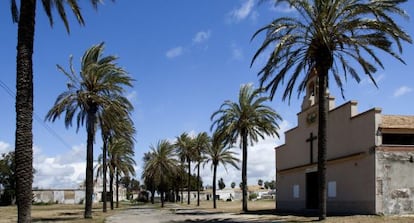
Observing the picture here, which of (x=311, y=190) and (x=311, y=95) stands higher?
(x=311, y=95)

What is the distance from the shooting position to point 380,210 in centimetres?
3128

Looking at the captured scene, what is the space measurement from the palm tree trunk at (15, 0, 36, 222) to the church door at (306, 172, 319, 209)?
1133 inches

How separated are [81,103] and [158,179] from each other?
149ft

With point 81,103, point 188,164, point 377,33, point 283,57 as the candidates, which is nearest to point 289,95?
point 283,57

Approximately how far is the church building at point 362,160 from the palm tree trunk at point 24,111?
20704mm

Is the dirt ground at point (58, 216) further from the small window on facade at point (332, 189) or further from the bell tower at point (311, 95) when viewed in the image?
the bell tower at point (311, 95)

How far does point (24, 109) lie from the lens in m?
18.9

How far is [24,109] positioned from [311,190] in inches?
1179

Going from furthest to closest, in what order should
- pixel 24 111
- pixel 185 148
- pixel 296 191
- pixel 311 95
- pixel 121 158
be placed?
1. pixel 185 148
2. pixel 121 158
3. pixel 296 191
4. pixel 311 95
5. pixel 24 111

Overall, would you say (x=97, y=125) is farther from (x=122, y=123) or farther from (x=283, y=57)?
(x=283, y=57)

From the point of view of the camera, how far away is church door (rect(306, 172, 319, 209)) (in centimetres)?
4334

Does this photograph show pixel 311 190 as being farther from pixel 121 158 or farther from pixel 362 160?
pixel 121 158

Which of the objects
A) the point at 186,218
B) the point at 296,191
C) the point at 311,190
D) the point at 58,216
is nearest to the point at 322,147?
the point at 186,218

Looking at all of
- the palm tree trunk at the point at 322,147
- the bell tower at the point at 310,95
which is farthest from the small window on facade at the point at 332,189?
the palm tree trunk at the point at 322,147
